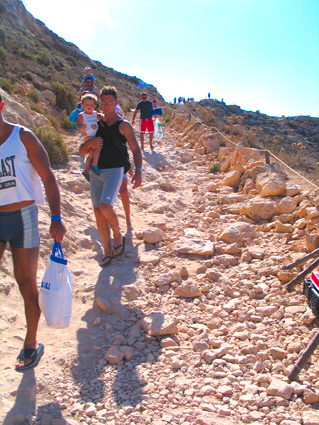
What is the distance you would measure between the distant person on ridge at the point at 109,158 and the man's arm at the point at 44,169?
124 cm

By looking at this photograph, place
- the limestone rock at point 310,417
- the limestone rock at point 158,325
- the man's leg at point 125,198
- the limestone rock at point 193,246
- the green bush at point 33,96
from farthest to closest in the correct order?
1. the green bush at point 33,96
2. the man's leg at point 125,198
3. the limestone rock at point 193,246
4. the limestone rock at point 158,325
5. the limestone rock at point 310,417

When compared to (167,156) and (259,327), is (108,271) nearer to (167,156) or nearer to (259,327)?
(259,327)

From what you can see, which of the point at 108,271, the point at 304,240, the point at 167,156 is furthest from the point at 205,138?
the point at 108,271

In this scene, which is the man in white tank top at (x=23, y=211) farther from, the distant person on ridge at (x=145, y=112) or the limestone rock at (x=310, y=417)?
the distant person on ridge at (x=145, y=112)

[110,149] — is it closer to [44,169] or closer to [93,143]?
[93,143]

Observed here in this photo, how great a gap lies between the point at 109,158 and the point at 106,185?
30 cm

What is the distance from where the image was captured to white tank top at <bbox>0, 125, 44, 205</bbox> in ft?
6.59

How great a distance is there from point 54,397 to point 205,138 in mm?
8794

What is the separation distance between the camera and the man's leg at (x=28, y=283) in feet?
6.80

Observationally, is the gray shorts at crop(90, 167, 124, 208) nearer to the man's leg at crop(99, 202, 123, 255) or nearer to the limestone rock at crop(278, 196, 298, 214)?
the man's leg at crop(99, 202, 123, 255)

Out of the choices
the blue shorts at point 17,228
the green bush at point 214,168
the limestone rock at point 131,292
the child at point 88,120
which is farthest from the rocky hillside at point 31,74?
the blue shorts at point 17,228

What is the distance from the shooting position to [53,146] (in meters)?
5.80

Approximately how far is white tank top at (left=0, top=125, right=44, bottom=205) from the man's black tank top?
149cm

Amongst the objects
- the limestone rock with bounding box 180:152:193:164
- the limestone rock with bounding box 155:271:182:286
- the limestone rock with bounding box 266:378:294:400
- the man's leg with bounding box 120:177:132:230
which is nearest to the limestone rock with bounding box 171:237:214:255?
the limestone rock with bounding box 155:271:182:286
